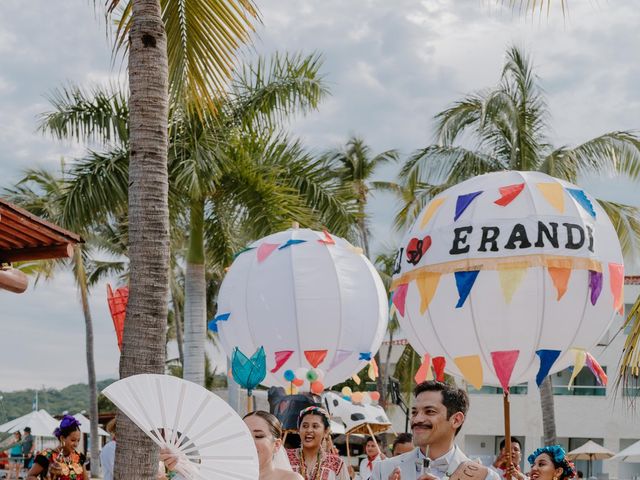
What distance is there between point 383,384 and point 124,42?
29.4m

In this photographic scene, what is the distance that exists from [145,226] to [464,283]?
3102 mm

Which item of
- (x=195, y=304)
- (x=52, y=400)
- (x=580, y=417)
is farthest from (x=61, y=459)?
(x=52, y=400)

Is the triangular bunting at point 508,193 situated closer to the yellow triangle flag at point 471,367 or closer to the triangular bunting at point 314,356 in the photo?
the yellow triangle flag at point 471,367

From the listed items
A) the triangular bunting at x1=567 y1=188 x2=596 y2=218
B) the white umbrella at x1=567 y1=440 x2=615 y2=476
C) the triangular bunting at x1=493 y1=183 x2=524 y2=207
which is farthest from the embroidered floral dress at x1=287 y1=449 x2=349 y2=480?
the white umbrella at x1=567 y1=440 x2=615 y2=476

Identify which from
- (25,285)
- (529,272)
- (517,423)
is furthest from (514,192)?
(517,423)

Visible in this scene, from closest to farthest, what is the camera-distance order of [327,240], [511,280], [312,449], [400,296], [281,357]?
[312,449] < [511,280] < [400,296] < [281,357] < [327,240]

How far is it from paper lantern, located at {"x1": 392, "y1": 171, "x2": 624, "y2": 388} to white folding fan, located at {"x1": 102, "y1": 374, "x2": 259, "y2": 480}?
13.7 ft

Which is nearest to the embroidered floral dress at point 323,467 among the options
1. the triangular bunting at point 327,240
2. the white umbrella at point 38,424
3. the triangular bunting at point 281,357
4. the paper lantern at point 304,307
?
the paper lantern at point 304,307

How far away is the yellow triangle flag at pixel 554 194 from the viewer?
29.0ft

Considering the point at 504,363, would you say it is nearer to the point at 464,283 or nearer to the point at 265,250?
the point at 464,283

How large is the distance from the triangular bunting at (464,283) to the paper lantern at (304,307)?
89.0 inches

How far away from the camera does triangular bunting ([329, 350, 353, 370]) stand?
10.7 m

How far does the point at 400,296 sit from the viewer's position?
9.24m

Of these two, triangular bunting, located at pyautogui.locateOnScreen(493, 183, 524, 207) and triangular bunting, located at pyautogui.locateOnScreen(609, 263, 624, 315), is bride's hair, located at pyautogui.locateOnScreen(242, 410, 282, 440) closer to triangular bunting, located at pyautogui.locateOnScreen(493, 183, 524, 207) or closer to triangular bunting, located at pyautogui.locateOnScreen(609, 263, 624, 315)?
triangular bunting, located at pyautogui.locateOnScreen(493, 183, 524, 207)
